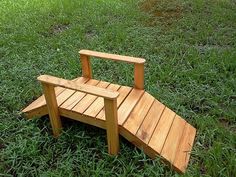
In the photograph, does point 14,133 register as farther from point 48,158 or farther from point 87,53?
point 87,53

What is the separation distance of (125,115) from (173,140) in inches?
19.4

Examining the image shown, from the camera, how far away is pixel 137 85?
3111 millimetres

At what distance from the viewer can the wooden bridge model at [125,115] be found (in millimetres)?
2499

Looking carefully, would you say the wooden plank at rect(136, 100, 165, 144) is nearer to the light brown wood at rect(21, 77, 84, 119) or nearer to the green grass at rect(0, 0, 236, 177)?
the green grass at rect(0, 0, 236, 177)

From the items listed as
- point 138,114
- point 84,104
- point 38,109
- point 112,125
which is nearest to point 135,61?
point 138,114

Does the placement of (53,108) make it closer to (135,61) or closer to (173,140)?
(135,61)

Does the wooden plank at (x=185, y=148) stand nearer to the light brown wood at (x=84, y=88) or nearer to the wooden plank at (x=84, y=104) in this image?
the light brown wood at (x=84, y=88)

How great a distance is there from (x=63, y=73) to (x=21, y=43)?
1.36 metres

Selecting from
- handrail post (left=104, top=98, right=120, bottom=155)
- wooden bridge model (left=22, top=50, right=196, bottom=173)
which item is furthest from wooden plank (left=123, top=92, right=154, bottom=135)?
handrail post (left=104, top=98, right=120, bottom=155)

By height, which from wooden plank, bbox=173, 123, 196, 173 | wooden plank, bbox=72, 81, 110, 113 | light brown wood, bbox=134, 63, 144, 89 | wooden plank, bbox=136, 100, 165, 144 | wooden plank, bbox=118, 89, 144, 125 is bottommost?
wooden plank, bbox=173, 123, 196, 173

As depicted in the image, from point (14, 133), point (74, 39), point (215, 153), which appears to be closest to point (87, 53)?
point (14, 133)

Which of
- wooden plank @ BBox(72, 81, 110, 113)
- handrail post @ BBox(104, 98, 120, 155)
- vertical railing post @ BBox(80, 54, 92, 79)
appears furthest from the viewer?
vertical railing post @ BBox(80, 54, 92, 79)

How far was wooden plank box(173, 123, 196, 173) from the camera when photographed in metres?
2.51

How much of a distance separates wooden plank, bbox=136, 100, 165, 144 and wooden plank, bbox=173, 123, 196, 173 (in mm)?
293
